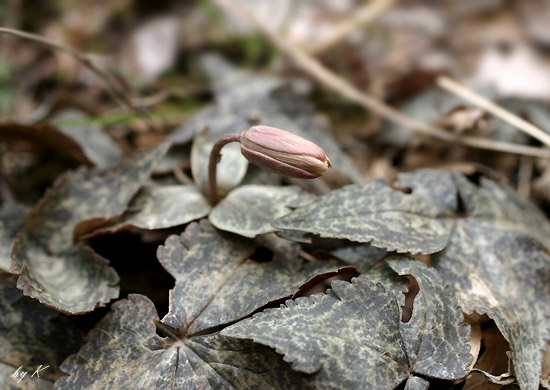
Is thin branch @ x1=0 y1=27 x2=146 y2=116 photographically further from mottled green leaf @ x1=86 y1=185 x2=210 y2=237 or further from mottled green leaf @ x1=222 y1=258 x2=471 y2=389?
mottled green leaf @ x1=222 y1=258 x2=471 y2=389

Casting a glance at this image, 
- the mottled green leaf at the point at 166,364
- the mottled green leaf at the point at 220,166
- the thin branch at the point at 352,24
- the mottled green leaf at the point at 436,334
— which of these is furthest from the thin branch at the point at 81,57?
the mottled green leaf at the point at 436,334

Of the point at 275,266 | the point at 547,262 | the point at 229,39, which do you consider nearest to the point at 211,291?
the point at 275,266

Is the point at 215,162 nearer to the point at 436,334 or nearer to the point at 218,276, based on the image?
the point at 218,276

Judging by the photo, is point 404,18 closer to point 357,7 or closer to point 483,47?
point 357,7

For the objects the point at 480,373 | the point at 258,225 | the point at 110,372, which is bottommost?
the point at 480,373

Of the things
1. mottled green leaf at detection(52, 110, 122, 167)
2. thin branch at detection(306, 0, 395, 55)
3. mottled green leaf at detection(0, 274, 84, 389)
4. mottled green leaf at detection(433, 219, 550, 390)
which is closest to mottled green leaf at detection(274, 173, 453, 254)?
mottled green leaf at detection(433, 219, 550, 390)

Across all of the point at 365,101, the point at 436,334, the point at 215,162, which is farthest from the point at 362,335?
the point at 365,101
